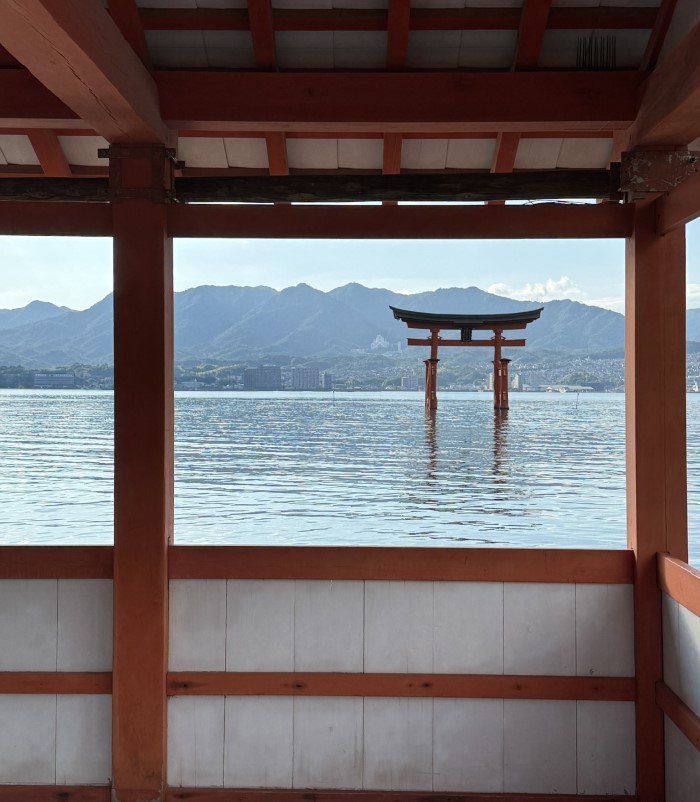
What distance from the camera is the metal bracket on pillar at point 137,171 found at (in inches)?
90.2

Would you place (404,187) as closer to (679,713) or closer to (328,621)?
(328,621)

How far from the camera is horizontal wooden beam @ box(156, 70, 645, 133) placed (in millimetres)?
2271

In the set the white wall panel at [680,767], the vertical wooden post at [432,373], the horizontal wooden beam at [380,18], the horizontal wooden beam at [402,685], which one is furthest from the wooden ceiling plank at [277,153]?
the vertical wooden post at [432,373]

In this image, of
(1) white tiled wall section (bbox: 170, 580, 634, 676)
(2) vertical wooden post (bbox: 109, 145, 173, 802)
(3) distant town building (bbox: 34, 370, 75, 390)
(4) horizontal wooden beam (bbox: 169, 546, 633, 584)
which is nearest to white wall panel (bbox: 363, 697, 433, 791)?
(1) white tiled wall section (bbox: 170, 580, 634, 676)

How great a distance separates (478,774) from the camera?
228 centimetres

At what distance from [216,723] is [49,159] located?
81.6 inches

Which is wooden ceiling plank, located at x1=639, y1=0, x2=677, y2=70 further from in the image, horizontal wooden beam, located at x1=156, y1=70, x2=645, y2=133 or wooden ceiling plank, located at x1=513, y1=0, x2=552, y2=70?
wooden ceiling plank, located at x1=513, y1=0, x2=552, y2=70

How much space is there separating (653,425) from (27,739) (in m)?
2.18

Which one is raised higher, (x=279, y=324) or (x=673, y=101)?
(x=279, y=324)

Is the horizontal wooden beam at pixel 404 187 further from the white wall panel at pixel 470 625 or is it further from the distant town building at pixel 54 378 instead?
the distant town building at pixel 54 378

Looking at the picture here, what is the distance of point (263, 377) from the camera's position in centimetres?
4688

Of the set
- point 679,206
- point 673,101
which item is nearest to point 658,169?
point 679,206

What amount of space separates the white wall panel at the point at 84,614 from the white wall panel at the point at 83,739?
0.16m

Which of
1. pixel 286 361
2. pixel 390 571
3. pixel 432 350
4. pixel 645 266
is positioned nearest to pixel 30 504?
pixel 390 571
